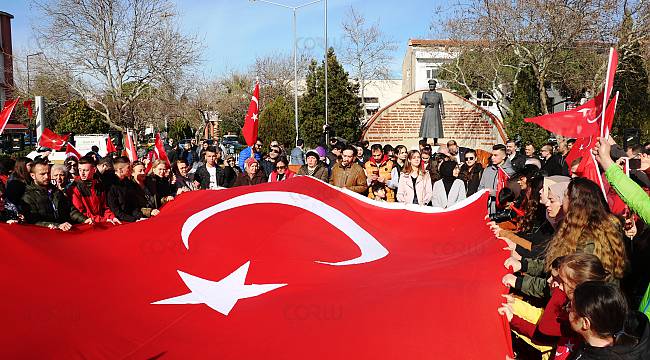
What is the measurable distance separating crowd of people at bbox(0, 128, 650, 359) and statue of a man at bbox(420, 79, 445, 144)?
5.80 m

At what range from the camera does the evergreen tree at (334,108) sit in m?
24.3

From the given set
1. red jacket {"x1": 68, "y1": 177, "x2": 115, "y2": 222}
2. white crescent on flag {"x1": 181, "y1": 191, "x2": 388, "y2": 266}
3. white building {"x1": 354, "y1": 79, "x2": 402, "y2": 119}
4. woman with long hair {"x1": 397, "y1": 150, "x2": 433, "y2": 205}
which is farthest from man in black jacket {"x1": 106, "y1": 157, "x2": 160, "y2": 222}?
white building {"x1": 354, "y1": 79, "x2": 402, "y2": 119}

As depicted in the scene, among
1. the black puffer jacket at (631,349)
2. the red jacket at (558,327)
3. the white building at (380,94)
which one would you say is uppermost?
the white building at (380,94)

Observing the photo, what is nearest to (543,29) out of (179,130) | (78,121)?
(78,121)

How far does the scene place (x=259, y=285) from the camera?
382cm

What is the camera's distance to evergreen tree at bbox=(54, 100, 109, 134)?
116 feet

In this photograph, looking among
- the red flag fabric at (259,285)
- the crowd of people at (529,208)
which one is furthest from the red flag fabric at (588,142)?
the red flag fabric at (259,285)

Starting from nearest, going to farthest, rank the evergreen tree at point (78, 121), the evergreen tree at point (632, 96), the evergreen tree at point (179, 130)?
the evergreen tree at point (632, 96)
the evergreen tree at point (78, 121)
the evergreen tree at point (179, 130)

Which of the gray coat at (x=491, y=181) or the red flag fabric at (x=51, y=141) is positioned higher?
the red flag fabric at (x=51, y=141)

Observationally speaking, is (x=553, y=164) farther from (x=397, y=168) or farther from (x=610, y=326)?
(x=610, y=326)

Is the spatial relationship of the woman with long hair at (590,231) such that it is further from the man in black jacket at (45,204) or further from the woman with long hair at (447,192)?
the man in black jacket at (45,204)

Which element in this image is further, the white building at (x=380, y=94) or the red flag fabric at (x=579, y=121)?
the white building at (x=380, y=94)

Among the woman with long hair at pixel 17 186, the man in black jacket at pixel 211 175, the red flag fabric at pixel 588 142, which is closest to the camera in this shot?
the red flag fabric at pixel 588 142

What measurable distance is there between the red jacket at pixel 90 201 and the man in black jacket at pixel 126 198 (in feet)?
0.39
